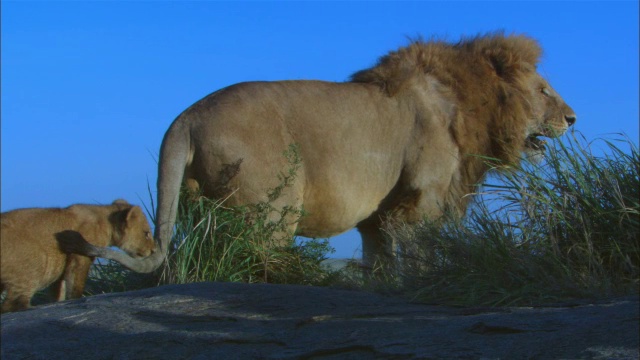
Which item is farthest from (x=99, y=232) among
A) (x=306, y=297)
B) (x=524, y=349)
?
(x=524, y=349)

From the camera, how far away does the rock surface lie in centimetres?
362

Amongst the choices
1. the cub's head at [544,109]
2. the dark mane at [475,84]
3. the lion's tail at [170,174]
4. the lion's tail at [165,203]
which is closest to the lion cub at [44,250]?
the lion's tail at [165,203]

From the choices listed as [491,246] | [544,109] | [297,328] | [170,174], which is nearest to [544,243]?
[491,246]

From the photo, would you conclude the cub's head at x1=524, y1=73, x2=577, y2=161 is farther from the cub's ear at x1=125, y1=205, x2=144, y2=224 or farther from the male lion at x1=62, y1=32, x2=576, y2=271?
the cub's ear at x1=125, y1=205, x2=144, y2=224

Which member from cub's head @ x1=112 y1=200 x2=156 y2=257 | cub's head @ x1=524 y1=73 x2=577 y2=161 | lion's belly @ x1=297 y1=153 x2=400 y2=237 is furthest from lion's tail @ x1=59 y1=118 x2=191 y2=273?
cub's head @ x1=524 y1=73 x2=577 y2=161

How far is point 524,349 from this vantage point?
11.6ft

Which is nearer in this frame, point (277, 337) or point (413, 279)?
point (277, 337)

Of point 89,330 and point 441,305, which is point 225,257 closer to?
point 89,330

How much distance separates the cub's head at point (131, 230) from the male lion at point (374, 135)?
2.97ft

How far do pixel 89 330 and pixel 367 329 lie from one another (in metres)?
1.69

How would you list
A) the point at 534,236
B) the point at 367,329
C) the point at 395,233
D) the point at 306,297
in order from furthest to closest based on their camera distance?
the point at 395,233 < the point at 534,236 < the point at 306,297 < the point at 367,329

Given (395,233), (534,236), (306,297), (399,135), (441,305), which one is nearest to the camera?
(441,305)

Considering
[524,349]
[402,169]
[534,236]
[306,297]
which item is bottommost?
[524,349]

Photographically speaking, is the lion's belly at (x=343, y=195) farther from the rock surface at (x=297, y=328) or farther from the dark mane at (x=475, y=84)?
the rock surface at (x=297, y=328)
